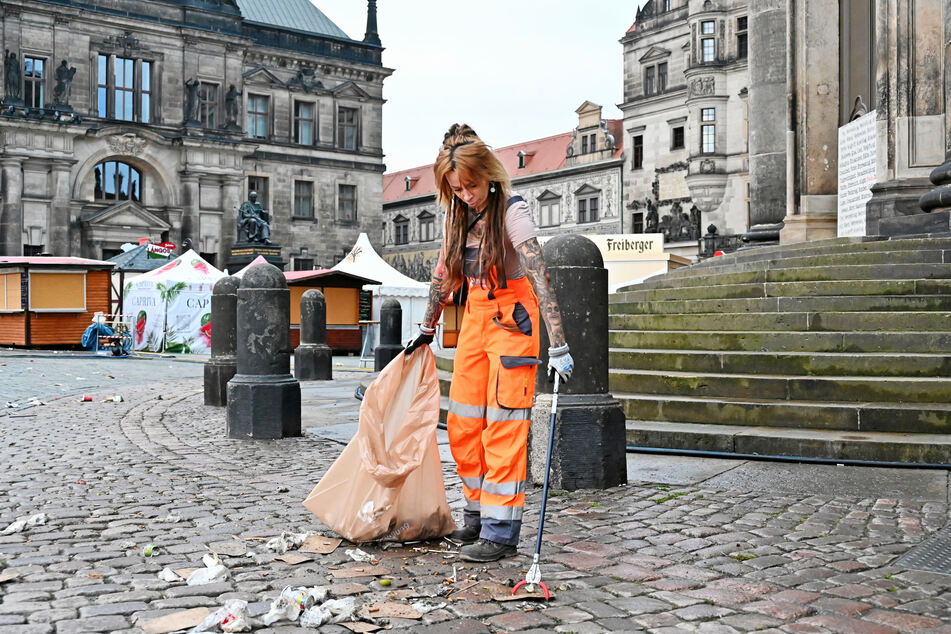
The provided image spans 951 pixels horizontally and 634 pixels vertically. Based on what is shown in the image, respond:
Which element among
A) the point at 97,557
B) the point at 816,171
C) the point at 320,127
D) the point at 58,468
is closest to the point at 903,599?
the point at 97,557

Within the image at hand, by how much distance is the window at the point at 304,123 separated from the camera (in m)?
45.5

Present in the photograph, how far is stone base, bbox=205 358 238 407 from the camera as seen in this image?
11.4 metres

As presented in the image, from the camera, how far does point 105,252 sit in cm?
3828

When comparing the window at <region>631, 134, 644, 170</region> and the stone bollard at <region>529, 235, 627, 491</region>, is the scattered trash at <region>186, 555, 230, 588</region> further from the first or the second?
the window at <region>631, 134, 644, 170</region>

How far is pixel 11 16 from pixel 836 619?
131 feet

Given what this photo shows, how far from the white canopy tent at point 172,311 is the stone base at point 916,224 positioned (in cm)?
1966

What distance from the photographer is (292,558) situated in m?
4.34

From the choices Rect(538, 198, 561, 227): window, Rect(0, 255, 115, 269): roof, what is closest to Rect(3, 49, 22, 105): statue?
Rect(0, 255, 115, 269): roof

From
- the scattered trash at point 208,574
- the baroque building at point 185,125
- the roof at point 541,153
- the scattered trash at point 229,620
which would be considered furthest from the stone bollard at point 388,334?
the roof at point 541,153

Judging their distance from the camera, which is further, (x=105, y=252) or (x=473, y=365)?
(x=105, y=252)

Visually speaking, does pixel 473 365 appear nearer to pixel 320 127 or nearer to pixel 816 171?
pixel 816 171

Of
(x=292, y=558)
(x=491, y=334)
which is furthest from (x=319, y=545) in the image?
(x=491, y=334)

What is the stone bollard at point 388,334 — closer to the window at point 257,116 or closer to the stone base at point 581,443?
the stone base at point 581,443

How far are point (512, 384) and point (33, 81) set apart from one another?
38.3 meters
